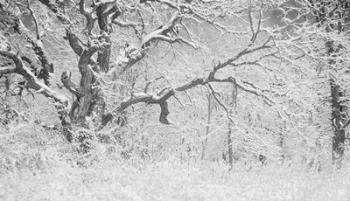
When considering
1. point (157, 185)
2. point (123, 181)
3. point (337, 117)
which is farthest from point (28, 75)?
point (337, 117)

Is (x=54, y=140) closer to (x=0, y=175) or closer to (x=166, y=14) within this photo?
(x=0, y=175)

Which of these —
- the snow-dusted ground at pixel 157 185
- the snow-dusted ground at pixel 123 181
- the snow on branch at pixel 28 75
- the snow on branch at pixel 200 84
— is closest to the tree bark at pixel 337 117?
the snow on branch at pixel 200 84

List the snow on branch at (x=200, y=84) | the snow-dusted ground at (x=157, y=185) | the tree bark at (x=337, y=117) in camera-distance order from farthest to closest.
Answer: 1. the tree bark at (x=337, y=117)
2. the snow on branch at (x=200, y=84)
3. the snow-dusted ground at (x=157, y=185)

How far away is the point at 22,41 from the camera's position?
39.8 feet

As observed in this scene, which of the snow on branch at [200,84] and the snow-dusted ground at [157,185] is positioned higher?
the snow on branch at [200,84]

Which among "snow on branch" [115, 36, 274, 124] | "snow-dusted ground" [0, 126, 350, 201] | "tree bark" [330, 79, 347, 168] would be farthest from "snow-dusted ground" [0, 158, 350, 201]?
"tree bark" [330, 79, 347, 168]

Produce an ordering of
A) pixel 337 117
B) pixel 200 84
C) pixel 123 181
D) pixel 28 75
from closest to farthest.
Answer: pixel 123 181 < pixel 28 75 < pixel 200 84 < pixel 337 117

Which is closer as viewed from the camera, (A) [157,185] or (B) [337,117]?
(A) [157,185]

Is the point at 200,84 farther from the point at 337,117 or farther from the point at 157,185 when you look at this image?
the point at 337,117

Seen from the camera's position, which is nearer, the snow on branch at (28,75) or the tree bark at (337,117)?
the snow on branch at (28,75)

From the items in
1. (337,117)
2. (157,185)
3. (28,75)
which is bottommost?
(157,185)

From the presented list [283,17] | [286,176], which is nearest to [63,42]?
[283,17]

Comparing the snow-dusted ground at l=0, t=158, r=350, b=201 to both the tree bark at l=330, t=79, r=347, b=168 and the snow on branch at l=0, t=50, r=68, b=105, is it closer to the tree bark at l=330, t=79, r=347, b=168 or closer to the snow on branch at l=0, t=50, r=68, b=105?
the snow on branch at l=0, t=50, r=68, b=105

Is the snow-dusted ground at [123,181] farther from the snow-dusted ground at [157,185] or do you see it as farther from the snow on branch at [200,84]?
the snow on branch at [200,84]
